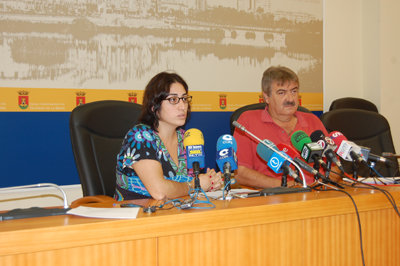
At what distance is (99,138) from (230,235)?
1096 millimetres

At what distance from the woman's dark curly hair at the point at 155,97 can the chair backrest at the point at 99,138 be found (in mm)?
153

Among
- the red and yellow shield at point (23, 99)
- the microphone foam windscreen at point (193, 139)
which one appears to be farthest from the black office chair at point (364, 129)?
the red and yellow shield at point (23, 99)

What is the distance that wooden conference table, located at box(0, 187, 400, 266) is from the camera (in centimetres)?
107

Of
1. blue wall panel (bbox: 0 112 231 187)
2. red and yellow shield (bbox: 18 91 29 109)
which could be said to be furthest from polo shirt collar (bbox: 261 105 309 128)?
red and yellow shield (bbox: 18 91 29 109)

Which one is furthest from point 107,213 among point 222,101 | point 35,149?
point 222,101

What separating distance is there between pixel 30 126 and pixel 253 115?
1604 mm

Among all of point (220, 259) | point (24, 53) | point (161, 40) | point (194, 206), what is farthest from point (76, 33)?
point (220, 259)

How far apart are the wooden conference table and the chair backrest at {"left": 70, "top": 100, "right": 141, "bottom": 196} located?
0.81 metres

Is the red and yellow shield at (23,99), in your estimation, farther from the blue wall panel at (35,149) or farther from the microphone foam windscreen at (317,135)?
the microphone foam windscreen at (317,135)

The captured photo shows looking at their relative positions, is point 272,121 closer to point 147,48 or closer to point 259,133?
point 259,133

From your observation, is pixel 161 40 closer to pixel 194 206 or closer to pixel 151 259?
pixel 194 206

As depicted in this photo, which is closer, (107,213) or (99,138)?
(107,213)

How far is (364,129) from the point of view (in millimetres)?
2807

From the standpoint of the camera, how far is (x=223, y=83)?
3588 millimetres
